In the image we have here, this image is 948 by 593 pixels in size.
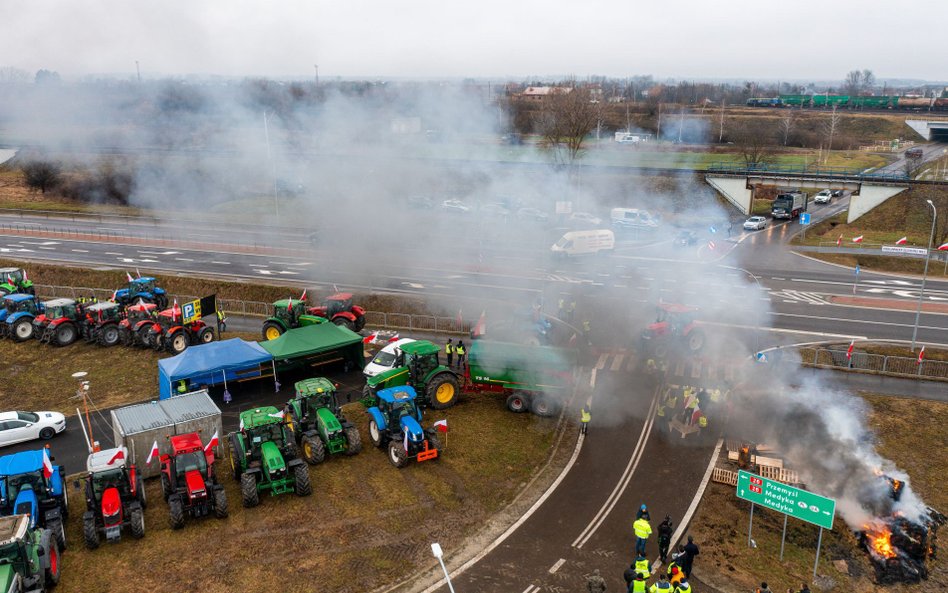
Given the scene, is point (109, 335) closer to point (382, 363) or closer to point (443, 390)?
point (382, 363)

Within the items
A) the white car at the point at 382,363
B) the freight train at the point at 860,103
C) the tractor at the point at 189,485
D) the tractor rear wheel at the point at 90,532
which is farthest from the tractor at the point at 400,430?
the freight train at the point at 860,103

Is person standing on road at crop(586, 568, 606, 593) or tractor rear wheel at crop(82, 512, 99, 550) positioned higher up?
tractor rear wheel at crop(82, 512, 99, 550)

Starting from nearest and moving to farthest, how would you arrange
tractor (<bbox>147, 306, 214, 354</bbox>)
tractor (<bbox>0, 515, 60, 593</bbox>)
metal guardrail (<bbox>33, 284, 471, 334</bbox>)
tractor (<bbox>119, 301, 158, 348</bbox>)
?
1. tractor (<bbox>0, 515, 60, 593</bbox>)
2. tractor (<bbox>147, 306, 214, 354</bbox>)
3. tractor (<bbox>119, 301, 158, 348</bbox>)
4. metal guardrail (<bbox>33, 284, 471, 334</bbox>)

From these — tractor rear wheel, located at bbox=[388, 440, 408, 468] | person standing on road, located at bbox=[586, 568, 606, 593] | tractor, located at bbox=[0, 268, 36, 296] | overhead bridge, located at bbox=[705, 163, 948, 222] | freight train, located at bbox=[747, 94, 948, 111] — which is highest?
freight train, located at bbox=[747, 94, 948, 111]

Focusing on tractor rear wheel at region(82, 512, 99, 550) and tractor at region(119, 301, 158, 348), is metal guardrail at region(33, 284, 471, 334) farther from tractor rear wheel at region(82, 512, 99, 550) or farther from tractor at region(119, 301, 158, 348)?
tractor rear wheel at region(82, 512, 99, 550)

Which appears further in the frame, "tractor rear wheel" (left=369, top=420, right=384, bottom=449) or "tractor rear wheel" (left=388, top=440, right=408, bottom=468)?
"tractor rear wheel" (left=369, top=420, right=384, bottom=449)

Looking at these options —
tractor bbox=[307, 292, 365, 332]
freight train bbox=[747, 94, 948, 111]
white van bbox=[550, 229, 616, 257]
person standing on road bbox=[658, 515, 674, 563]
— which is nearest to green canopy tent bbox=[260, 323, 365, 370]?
tractor bbox=[307, 292, 365, 332]

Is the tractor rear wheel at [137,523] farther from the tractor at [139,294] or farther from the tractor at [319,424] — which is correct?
the tractor at [139,294]

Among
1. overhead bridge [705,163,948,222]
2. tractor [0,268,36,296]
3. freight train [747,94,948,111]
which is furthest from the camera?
freight train [747,94,948,111]
